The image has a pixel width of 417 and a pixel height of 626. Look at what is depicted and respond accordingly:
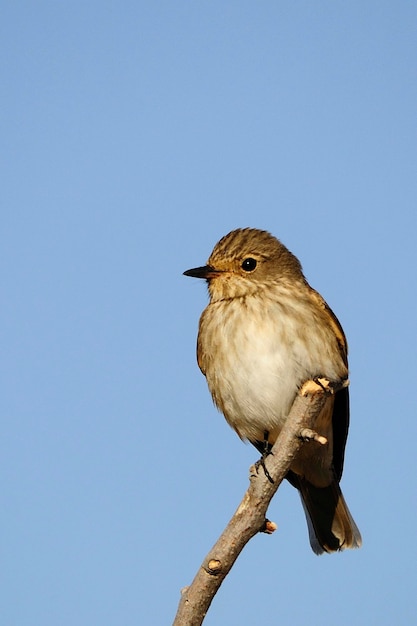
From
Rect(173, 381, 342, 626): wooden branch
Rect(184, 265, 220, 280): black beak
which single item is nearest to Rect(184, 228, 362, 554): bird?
Rect(184, 265, 220, 280): black beak

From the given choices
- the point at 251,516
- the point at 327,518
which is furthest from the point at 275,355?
the point at 327,518

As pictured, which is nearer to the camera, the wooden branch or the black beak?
the wooden branch

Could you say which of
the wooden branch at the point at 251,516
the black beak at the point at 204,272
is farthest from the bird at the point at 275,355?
the wooden branch at the point at 251,516

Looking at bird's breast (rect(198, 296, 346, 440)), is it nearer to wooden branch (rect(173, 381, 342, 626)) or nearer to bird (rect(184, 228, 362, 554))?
bird (rect(184, 228, 362, 554))

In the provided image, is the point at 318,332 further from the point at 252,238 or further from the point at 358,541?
the point at 358,541

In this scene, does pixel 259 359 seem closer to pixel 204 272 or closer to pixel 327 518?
pixel 204 272

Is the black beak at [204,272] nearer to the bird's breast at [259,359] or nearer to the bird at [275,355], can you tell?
the bird at [275,355]

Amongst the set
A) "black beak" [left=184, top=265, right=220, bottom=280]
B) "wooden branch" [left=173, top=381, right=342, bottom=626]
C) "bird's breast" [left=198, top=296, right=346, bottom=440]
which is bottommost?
"wooden branch" [left=173, top=381, right=342, bottom=626]

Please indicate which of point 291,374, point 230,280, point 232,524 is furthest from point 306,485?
point 232,524
